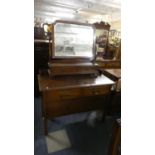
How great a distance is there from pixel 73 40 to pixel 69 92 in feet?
2.05

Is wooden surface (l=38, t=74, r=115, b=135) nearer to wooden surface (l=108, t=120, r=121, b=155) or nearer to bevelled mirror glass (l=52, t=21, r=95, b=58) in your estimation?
bevelled mirror glass (l=52, t=21, r=95, b=58)

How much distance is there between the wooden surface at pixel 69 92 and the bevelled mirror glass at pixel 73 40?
0.29m

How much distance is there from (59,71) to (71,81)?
20 cm

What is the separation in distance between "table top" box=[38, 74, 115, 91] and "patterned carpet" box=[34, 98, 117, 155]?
0.69 metres

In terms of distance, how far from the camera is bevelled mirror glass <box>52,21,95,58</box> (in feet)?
5.55

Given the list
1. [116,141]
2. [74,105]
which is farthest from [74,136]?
[116,141]

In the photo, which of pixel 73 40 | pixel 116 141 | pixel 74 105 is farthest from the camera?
pixel 74 105

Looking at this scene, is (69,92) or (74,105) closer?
(69,92)

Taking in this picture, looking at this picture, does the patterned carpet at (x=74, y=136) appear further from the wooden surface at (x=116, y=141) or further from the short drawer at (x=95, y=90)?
the wooden surface at (x=116, y=141)

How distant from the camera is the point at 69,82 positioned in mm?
1663

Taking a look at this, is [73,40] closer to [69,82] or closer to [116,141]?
[69,82]

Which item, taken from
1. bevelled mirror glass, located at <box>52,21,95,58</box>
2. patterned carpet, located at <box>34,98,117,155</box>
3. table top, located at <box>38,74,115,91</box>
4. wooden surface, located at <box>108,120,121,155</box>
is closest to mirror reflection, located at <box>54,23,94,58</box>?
bevelled mirror glass, located at <box>52,21,95,58</box>

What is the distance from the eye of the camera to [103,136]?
1.88 metres
